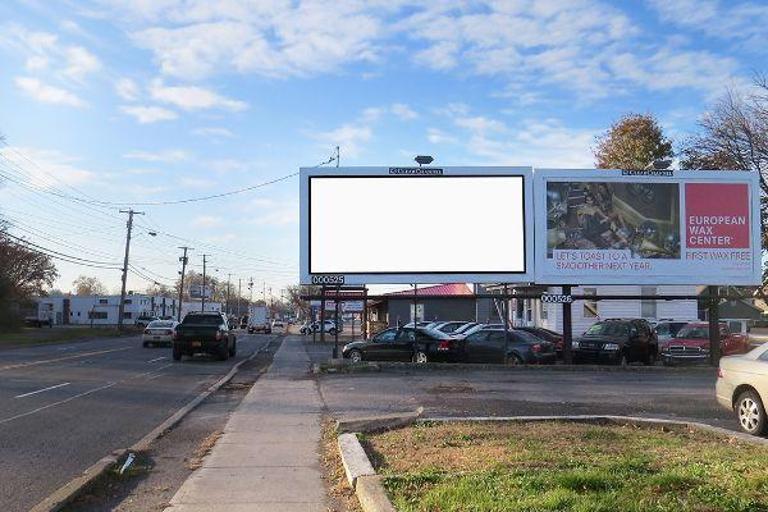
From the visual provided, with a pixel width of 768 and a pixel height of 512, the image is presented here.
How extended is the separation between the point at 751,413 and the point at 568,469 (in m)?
5.27

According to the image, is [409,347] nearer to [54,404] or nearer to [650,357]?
[650,357]

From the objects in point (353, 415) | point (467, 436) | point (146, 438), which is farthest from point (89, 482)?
point (353, 415)

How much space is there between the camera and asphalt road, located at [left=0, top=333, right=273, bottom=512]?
26.5 ft

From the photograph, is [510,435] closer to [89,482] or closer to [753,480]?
[753,480]

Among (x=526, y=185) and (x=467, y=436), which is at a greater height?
(x=526, y=185)

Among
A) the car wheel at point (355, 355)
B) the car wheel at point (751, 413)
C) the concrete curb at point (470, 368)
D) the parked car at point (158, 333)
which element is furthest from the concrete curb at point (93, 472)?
the parked car at point (158, 333)

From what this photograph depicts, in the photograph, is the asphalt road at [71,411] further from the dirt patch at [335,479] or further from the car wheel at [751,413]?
the car wheel at [751,413]

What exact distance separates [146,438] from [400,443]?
3.75 meters

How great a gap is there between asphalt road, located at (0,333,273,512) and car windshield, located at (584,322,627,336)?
13.0 m

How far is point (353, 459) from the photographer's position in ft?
25.5

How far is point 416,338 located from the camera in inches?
987

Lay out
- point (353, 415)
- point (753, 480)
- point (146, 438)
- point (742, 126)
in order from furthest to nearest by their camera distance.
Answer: point (742, 126) → point (353, 415) → point (146, 438) → point (753, 480)

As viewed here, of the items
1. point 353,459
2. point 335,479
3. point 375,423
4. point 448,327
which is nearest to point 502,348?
point 448,327

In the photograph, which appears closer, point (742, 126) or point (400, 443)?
point (400, 443)
